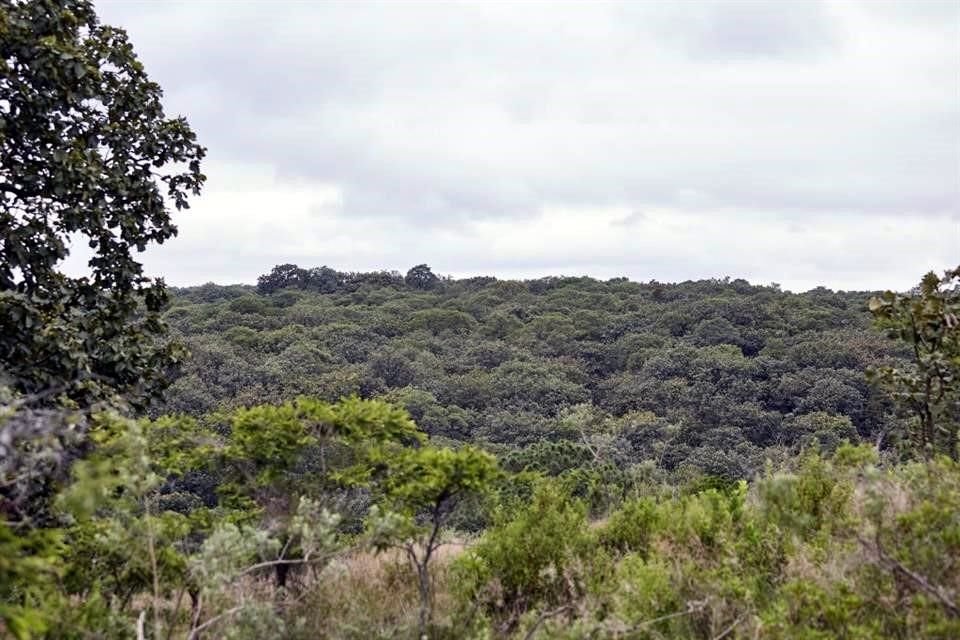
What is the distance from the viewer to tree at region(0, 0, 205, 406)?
5.74 metres

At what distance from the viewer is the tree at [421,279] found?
60369 millimetres

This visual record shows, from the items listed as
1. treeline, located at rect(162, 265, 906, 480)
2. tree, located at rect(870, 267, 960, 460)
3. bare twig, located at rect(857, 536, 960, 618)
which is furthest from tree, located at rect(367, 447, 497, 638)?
treeline, located at rect(162, 265, 906, 480)

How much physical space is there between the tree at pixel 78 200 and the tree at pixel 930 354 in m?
5.67

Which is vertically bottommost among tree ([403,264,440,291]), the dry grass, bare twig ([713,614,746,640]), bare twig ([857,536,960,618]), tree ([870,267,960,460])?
the dry grass

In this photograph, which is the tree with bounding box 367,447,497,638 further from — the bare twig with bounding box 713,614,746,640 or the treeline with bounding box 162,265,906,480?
the treeline with bounding box 162,265,906,480

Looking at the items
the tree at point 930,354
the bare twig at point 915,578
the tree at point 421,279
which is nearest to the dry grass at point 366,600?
the bare twig at point 915,578

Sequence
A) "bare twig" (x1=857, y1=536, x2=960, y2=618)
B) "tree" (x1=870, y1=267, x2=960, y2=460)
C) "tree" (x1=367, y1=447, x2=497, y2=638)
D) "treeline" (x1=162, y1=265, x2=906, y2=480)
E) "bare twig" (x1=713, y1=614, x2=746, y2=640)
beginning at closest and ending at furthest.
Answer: "bare twig" (x1=857, y1=536, x2=960, y2=618) → "bare twig" (x1=713, y1=614, x2=746, y2=640) → "tree" (x1=367, y1=447, x2=497, y2=638) → "tree" (x1=870, y1=267, x2=960, y2=460) → "treeline" (x1=162, y1=265, x2=906, y2=480)

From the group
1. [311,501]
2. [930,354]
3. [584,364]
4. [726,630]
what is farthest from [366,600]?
[584,364]

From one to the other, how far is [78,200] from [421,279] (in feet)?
180

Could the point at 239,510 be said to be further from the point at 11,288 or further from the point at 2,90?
the point at 2,90

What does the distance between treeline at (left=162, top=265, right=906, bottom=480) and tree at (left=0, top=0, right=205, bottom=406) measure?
8.05m

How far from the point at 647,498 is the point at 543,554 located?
1.41 meters

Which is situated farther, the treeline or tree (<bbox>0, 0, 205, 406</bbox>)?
the treeline

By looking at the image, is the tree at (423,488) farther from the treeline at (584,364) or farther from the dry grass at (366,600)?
the treeline at (584,364)
